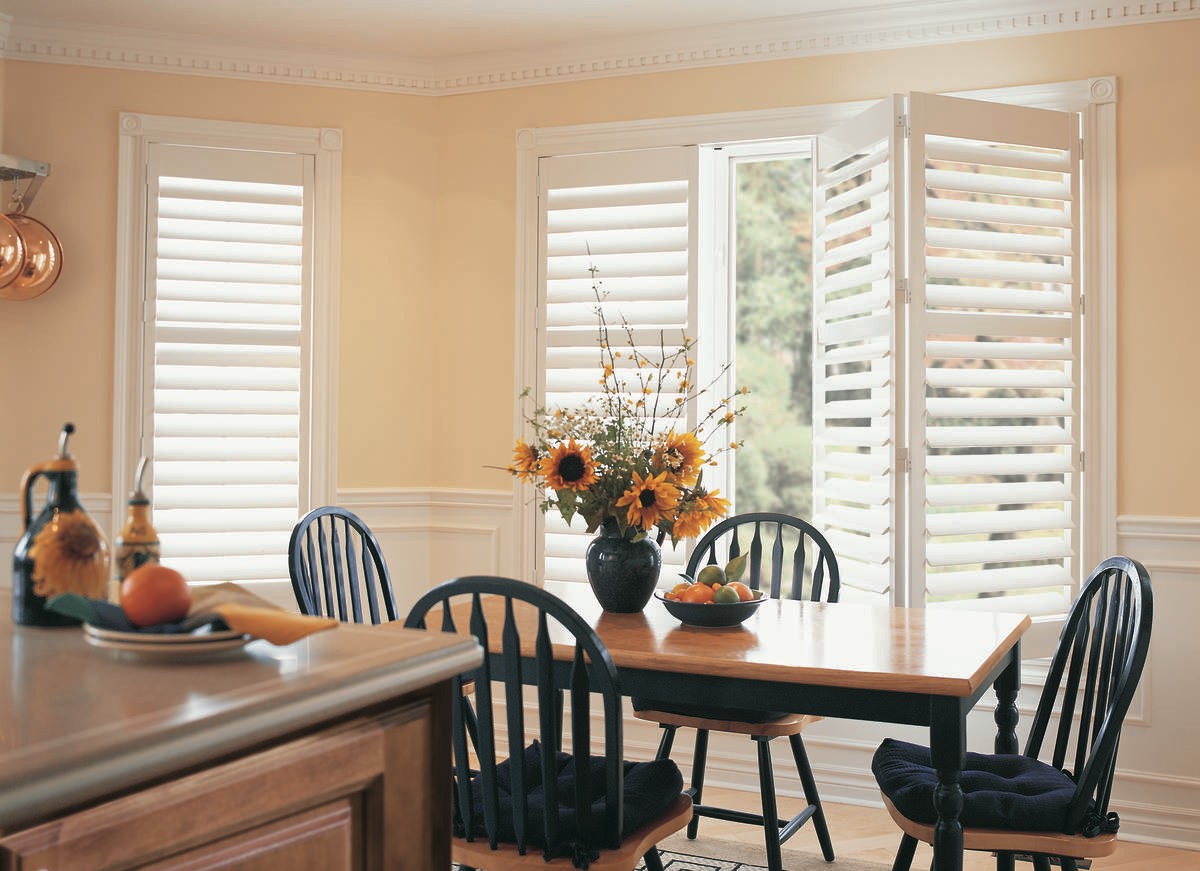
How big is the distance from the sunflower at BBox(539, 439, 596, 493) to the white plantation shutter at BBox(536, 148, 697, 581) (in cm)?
137

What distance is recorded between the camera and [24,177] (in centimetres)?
371

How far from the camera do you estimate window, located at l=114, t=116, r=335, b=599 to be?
3.89m

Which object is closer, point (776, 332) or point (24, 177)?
point (24, 177)

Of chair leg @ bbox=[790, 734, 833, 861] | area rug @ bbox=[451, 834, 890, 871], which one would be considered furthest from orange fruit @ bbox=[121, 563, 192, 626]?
chair leg @ bbox=[790, 734, 833, 861]

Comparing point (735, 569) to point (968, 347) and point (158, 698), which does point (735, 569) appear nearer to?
→ point (968, 347)

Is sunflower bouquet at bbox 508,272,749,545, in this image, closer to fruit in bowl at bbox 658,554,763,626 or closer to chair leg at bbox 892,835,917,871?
fruit in bowl at bbox 658,554,763,626

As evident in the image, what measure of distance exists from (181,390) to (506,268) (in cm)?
124

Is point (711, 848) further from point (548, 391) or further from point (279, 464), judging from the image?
point (279, 464)

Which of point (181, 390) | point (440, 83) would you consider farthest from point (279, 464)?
point (440, 83)

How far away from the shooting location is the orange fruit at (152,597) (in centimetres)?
122

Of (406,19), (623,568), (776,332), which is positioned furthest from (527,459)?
(776,332)

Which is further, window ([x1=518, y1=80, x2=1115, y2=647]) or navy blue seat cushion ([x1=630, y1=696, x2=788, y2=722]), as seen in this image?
window ([x1=518, y1=80, x2=1115, y2=647])

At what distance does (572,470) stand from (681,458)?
0.84 feet

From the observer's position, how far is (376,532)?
4121 millimetres
